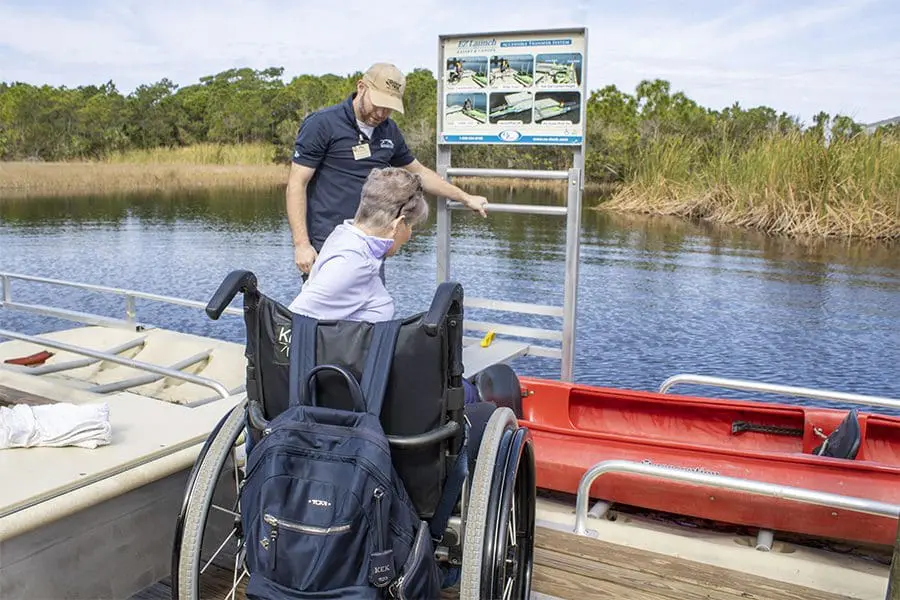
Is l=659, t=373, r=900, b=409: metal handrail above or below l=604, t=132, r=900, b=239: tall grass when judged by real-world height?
below

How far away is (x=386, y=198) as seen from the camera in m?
2.25

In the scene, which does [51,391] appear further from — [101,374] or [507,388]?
[507,388]

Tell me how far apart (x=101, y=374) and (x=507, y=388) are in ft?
10.5

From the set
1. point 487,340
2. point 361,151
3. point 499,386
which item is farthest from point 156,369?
point 487,340

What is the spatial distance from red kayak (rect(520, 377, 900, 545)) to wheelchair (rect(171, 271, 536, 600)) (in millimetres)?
1506

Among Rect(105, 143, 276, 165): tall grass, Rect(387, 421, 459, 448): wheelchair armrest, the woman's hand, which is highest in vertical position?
Rect(105, 143, 276, 165): tall grass

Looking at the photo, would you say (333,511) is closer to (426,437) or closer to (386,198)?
(426,437)

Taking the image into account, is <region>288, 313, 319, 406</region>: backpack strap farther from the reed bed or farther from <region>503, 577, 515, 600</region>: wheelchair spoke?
the reed bed

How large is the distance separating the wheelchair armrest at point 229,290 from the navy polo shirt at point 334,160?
1578mm

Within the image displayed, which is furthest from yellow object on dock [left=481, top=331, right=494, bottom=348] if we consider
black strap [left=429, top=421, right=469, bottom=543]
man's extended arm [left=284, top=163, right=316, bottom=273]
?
black strap [left=429, top=421, right=469, bottom=543]

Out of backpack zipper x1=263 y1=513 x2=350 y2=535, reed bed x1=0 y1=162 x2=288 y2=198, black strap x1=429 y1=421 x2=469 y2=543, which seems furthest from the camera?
reed bed x1=0 y1=162 x2=288 y2=198

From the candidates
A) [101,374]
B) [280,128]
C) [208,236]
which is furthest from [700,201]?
[280,128]

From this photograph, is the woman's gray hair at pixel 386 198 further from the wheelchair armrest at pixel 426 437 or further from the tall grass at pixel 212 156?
the tall grass at pixel 212 156

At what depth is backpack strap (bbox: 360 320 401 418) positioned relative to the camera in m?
1.84
